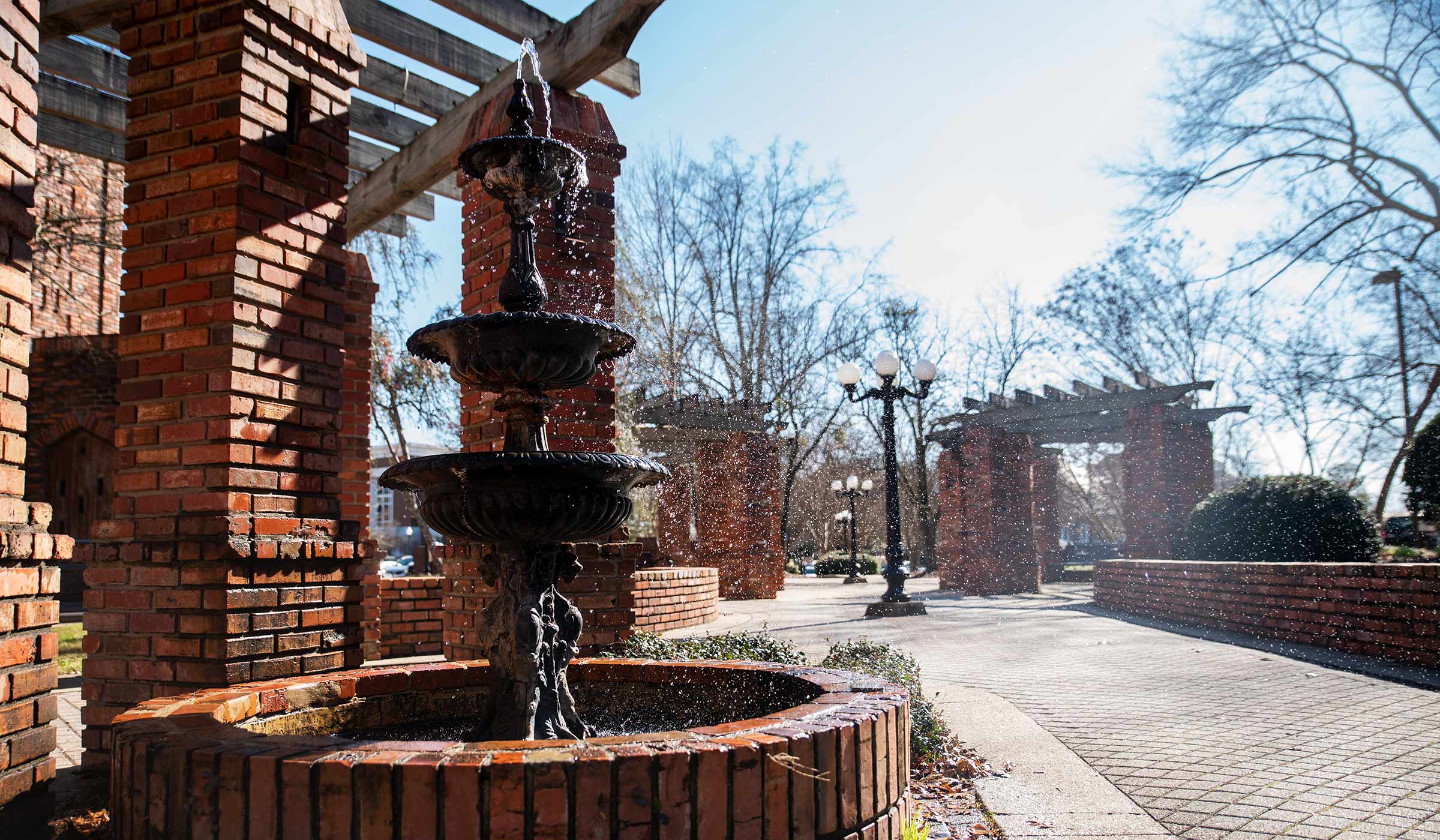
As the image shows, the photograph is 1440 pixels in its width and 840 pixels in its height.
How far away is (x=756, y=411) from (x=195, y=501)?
1488 centimetres

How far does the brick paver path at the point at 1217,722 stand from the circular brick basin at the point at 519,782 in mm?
1468

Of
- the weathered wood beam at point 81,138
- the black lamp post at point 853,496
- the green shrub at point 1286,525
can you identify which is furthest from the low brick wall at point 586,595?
the black lamp post at point 853,496

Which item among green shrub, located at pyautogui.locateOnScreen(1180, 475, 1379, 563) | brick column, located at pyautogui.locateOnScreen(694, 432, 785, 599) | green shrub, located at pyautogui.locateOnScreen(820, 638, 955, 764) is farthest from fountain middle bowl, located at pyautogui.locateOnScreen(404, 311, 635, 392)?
brick column, located at pyautogui.locateOnScreen(694, 432, 785, 599)

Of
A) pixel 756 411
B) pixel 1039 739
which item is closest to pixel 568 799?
pixel 1039 739

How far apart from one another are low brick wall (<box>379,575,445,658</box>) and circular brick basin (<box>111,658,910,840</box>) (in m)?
5.39

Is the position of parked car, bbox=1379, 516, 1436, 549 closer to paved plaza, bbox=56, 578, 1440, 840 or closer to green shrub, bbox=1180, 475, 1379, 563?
green shrub, bbox=1180, 475, 1379, 563

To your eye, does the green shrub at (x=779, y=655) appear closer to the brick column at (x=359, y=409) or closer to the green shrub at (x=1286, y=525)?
the brick column at (x=359, y=409)

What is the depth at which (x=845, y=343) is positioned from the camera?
2441 cm

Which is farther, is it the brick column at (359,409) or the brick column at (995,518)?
the brick column at (995,518)

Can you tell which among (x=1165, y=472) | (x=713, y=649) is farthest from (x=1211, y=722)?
(x=1165, y=472)

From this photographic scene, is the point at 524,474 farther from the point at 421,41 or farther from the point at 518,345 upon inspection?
the point at 421,41

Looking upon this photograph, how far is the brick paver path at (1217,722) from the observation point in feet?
10.3

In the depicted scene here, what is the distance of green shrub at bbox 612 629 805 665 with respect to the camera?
494 cm

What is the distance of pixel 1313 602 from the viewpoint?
7.99m
